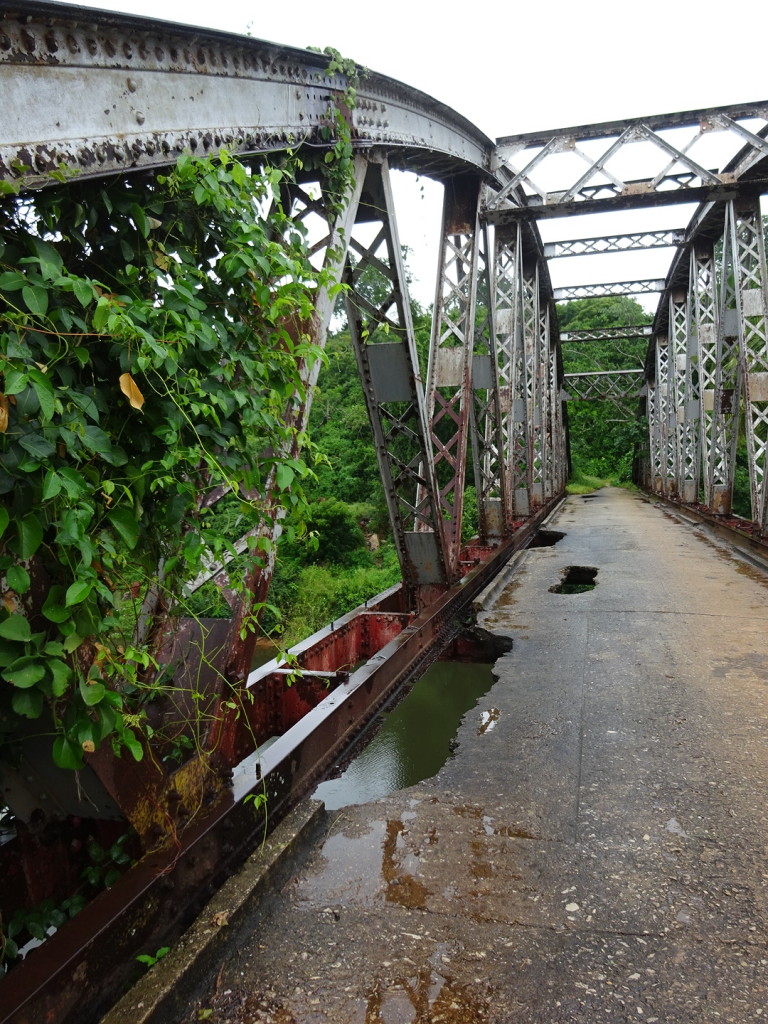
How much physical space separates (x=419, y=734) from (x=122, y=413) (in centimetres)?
667

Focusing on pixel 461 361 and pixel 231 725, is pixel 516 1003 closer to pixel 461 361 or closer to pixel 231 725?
pixel 231 725

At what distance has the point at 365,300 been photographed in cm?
500

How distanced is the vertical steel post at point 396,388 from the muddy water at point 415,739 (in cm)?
108

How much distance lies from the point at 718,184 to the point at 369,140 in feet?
24.1

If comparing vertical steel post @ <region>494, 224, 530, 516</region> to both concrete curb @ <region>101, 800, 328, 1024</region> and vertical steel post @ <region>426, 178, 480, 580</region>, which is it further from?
concrete curb @ <region>101, 800, 328, 1024</region>

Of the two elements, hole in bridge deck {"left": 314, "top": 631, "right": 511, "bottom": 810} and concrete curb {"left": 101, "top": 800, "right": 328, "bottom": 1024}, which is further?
hole in bridge deck {"left": 314, "top": 631, "right": 511, "bottom": 810}

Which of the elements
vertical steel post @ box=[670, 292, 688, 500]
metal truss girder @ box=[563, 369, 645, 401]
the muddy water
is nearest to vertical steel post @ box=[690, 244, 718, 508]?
vertical steel post @ box=[670, 292, 688, 500]

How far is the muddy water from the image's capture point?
6.21 m

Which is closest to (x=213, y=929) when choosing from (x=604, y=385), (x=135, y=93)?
(x=135, y=93)

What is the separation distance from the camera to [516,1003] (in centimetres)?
195

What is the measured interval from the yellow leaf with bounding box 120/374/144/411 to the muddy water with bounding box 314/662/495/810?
4.12 m

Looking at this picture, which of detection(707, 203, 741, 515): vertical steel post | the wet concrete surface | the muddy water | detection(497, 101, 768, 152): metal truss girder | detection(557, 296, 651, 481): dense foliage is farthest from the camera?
detection(557, 296, 651, 481): dense foliage

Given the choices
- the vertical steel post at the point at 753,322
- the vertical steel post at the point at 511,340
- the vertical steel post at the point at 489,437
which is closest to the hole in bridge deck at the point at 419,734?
the vertical steel post at the point at 489,437

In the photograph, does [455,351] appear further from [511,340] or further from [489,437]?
[511,340]
